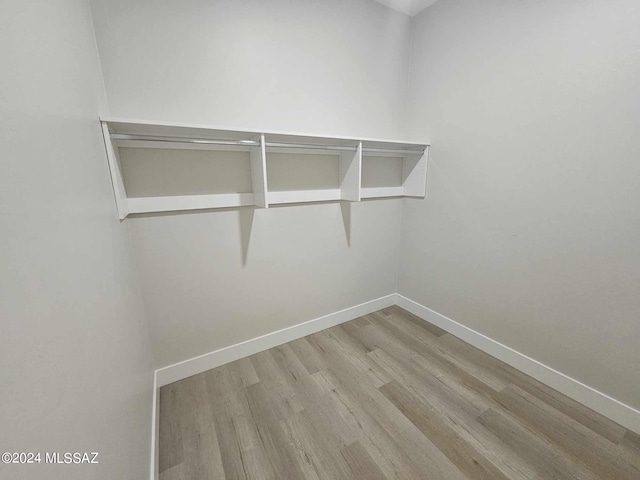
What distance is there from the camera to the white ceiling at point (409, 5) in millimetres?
2033

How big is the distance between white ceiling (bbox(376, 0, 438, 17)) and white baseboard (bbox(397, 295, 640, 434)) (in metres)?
2.56

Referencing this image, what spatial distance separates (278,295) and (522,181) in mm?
1877

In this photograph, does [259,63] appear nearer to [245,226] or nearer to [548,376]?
[245,226]

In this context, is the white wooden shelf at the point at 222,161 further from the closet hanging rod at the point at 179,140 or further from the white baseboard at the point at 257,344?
the white baseboard at the point at 257,344

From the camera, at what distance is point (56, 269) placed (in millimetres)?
508

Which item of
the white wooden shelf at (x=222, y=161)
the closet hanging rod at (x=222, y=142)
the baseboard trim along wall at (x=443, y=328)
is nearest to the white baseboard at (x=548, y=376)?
the baseboard trim along wall at (x=443, y=328)

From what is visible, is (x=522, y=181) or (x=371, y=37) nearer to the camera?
(x=522, y=181)

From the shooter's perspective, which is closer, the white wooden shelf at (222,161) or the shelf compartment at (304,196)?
the white wooden shelf at (222,161)

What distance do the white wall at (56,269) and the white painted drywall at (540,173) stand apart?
221 centimetres

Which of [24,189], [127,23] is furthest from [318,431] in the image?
[127,23]

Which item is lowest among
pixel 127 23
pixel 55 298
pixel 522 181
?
pixel 55 298

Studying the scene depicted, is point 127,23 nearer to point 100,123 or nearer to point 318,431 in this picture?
point 100,123

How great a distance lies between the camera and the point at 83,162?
32.0 inches

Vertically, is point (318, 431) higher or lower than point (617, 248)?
lower
